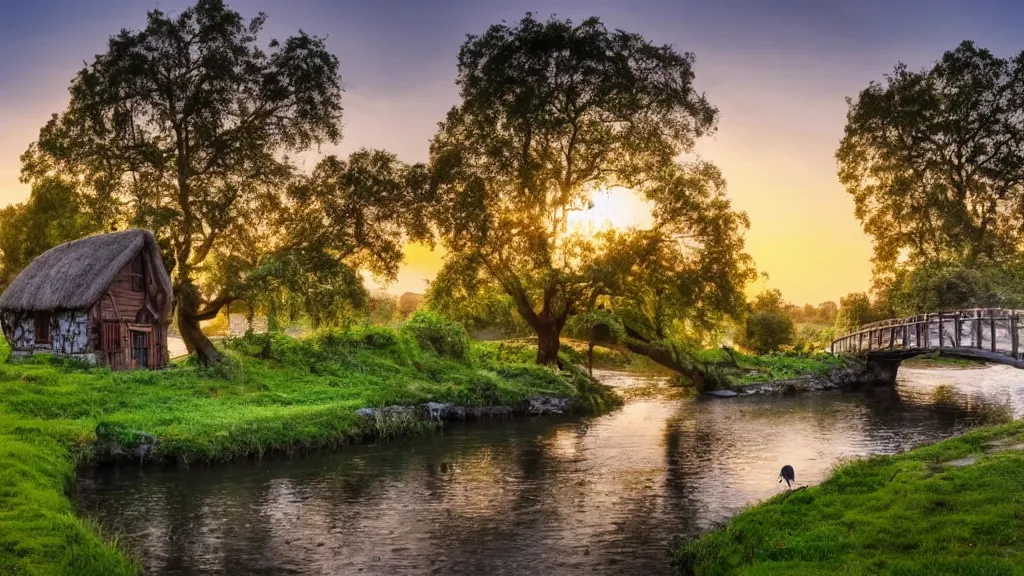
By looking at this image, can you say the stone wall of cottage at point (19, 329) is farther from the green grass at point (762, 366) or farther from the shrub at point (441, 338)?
the green grass at point (762, 366)

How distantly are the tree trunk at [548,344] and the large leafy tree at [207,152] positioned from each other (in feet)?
Result: 42.0

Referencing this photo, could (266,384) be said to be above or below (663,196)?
below

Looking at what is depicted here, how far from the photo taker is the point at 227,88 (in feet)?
134

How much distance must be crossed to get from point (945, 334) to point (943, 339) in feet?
2.72

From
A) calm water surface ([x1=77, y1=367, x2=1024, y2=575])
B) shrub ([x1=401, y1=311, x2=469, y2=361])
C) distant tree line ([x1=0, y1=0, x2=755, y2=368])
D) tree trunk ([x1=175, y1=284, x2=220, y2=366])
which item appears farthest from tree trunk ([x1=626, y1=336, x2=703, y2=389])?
tree trunk ([x1=175, y1=284, x2=220, y2=366])

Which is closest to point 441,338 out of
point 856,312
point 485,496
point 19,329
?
point 19,329

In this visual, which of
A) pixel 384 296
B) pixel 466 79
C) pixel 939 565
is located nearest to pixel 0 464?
pixel 939 565

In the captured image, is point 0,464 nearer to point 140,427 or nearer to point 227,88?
point 140,427

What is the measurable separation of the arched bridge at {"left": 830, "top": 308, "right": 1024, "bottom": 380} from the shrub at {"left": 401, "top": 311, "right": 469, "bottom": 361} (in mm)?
24895

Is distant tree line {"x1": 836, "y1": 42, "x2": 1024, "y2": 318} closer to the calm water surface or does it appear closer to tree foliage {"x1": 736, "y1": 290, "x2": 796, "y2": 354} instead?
tree foliage {"x1": 736, "y1": 290, "x2": 796, "y2": 354}

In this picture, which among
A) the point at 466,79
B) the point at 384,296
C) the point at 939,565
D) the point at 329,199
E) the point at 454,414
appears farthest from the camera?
the point at 384,296

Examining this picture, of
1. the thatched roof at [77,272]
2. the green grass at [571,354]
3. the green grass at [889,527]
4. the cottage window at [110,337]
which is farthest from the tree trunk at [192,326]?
the green grass at [889,527]

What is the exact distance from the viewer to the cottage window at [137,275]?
3897 cm

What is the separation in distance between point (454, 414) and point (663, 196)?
18933 mm
